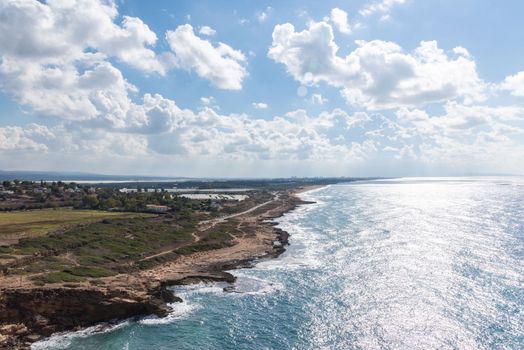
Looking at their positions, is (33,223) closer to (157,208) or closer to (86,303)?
(157,208)

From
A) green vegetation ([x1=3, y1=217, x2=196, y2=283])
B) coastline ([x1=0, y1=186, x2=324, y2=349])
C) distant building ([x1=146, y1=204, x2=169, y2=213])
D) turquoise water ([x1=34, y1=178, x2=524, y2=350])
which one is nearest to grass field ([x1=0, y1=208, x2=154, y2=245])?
green vegetation ([x1=3, y1=217, x2=196, y2=283])

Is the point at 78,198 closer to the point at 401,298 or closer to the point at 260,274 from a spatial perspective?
the point at 260,274

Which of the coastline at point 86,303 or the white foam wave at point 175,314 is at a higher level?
the coastline at point 86,303

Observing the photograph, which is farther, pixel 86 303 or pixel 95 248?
pixel 95 248

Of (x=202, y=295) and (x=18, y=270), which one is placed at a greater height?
(x=18, y=270)

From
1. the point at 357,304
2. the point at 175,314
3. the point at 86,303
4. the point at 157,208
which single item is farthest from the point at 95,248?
the point at 157,208

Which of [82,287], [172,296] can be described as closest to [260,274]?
[172,296]

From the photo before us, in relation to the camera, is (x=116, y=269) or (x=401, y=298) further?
(x=116, y=269)

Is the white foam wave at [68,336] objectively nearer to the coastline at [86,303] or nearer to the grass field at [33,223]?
the coastline at [86,303]

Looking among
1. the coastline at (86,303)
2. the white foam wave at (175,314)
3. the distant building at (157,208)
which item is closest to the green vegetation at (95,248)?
the coastline at (86,303)
